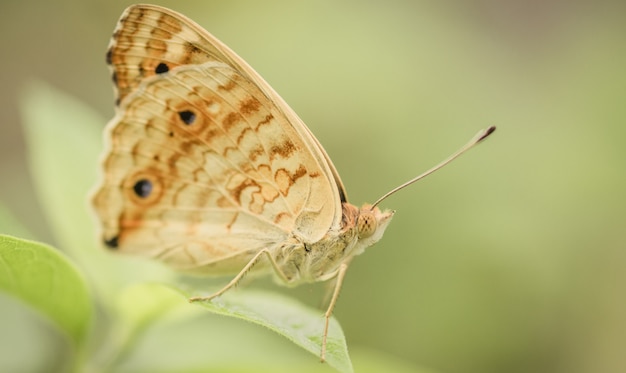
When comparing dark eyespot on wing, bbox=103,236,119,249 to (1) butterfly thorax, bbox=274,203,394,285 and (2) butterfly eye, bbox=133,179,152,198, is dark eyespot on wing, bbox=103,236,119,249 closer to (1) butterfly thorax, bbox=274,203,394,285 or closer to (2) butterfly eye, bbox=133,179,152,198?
(2) butterfly eye, bbox=133,179,152,198

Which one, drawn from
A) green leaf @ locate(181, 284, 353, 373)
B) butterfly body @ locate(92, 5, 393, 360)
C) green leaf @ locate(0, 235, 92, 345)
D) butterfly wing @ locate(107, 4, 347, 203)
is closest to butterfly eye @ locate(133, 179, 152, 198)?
butterfly body @ locate(92, 5, 393, 360)

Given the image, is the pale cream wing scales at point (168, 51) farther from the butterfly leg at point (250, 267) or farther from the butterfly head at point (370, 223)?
the butterfly leg at point (250, 267)

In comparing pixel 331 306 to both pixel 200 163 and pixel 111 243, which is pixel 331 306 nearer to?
pixel 200 163

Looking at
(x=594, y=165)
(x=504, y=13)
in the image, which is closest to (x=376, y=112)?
(x=594, y=165)

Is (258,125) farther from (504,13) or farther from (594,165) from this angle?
(504,13)

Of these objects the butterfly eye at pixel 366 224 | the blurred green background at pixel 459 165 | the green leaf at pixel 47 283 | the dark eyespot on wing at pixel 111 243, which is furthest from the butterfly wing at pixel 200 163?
the green leaf at pixel 47 283

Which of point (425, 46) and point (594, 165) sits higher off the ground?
point (425, 46)
